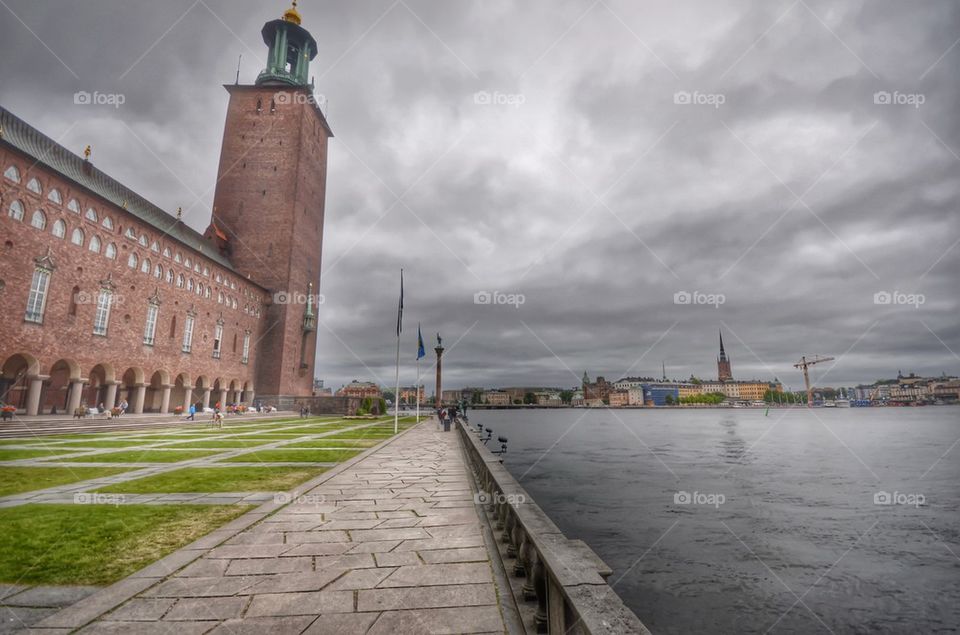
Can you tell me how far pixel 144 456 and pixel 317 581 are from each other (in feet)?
39.9

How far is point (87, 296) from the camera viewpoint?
3050 centimetres

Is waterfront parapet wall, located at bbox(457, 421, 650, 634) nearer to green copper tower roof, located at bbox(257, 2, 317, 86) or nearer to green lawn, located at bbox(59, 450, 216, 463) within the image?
green lawn, located at bbox(59, 450, 216, 463)

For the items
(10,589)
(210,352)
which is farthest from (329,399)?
(10,589)

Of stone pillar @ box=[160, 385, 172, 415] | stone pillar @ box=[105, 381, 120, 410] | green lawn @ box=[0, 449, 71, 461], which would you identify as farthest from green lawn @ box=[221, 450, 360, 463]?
stone pillar @ box=[160, 385, 172, 415]

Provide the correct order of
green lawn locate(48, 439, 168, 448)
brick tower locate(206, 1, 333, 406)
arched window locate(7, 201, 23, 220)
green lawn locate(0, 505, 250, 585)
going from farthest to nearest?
brick tower locate(206, 1, 333, 406), arched window locate(7, 201, 23, 220), green lawn locate(48, 439, 168, 448), green lawn locate(0, 505, 250, 585)

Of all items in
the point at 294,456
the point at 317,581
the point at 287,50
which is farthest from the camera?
the point at 287,50

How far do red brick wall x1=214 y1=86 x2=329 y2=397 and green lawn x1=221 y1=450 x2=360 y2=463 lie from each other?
1659 inches

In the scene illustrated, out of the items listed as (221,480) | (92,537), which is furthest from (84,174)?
(92,537)

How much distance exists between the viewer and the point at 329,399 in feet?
171

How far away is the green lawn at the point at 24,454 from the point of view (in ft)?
41.1

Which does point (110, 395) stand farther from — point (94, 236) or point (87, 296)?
point (94, 236)

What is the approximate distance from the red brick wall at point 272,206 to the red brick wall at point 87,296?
320 inches

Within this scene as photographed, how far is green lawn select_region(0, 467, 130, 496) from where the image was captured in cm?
841

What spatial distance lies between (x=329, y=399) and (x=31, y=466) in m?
42.1
